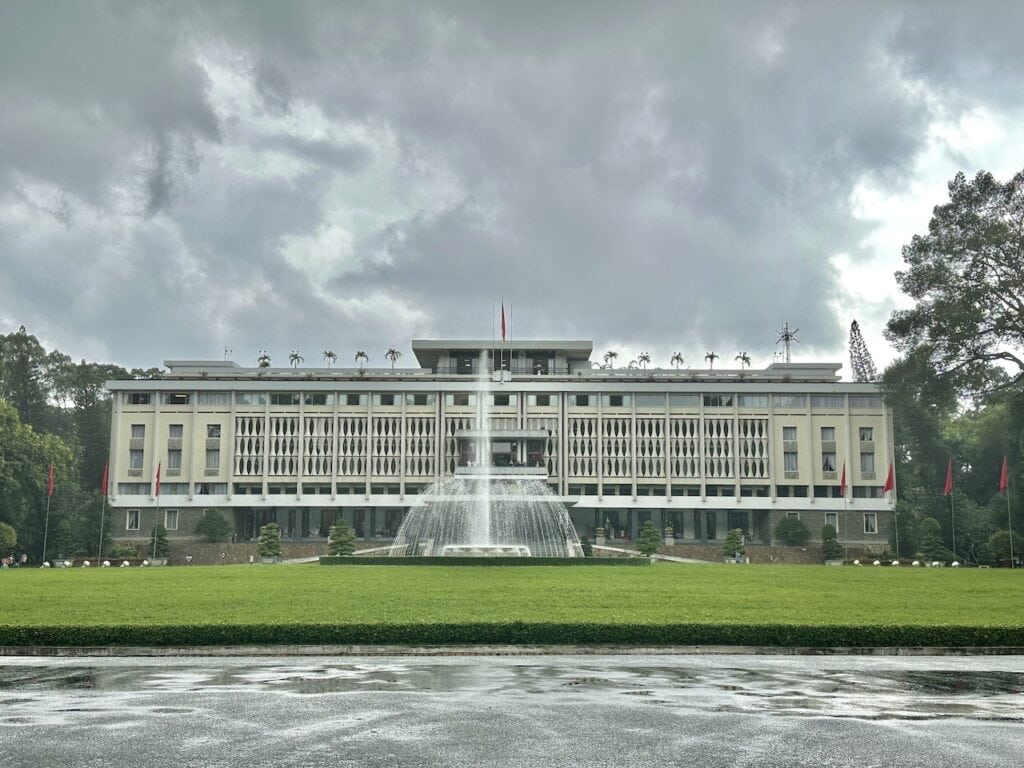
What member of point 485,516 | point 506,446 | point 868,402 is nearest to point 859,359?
point 868,402

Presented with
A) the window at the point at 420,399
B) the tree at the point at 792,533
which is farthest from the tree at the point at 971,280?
the window at the point at 420,399

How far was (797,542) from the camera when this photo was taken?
241 ft

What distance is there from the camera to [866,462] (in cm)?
7925

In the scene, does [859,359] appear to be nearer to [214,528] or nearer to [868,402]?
[868,402]

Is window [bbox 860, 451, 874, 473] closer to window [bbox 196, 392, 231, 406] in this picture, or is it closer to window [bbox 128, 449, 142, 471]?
window [bbox 196, 392, 231, 406]

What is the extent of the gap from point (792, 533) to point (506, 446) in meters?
21.9

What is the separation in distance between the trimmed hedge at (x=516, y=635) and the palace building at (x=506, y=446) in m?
59.5

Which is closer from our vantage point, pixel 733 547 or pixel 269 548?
pixel 269 548

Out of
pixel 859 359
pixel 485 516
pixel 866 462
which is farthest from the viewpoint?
pixel 859 359

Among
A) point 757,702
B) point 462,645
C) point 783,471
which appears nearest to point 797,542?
point 783,471

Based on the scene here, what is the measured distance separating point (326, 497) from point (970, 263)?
4977 centimetres

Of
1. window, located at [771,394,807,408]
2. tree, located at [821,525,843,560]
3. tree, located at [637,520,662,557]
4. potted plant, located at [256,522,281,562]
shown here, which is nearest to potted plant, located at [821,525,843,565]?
tree, located at [821,525,843,560]

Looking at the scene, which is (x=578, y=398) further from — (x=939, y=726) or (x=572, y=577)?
(x=939, y=726)

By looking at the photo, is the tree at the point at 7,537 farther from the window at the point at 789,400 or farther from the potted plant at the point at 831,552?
the window at the point at 789,400
